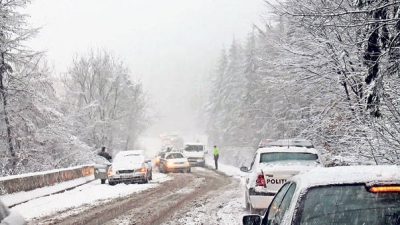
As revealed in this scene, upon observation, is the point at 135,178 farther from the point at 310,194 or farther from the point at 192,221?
the point at 310,194

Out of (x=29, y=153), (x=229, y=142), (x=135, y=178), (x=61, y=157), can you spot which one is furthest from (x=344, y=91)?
(x=229, y=142)

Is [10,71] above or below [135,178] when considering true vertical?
above

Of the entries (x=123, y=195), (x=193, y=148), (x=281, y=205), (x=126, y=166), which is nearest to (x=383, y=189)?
(x=281, y=205)

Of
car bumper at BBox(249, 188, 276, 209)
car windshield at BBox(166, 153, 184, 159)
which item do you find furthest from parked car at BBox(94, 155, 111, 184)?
car bumper at BBox(249, 188, 276, 209)

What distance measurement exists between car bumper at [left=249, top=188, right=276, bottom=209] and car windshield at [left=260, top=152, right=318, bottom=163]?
1203 mm

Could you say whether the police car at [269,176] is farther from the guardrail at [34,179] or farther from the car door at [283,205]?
the guardrail at [34,179]

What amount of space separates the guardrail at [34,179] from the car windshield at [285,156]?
8996mm

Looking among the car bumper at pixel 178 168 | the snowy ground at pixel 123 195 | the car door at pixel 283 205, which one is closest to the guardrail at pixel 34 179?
the snowy ground at pixel 123 195

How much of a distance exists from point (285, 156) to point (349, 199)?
8086 millimetres

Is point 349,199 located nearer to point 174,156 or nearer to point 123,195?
point 123,195

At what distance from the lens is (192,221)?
11234 mm

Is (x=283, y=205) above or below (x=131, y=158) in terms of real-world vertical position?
below

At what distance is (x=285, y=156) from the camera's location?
38.5 feet

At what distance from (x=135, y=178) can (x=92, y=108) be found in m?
26.2
